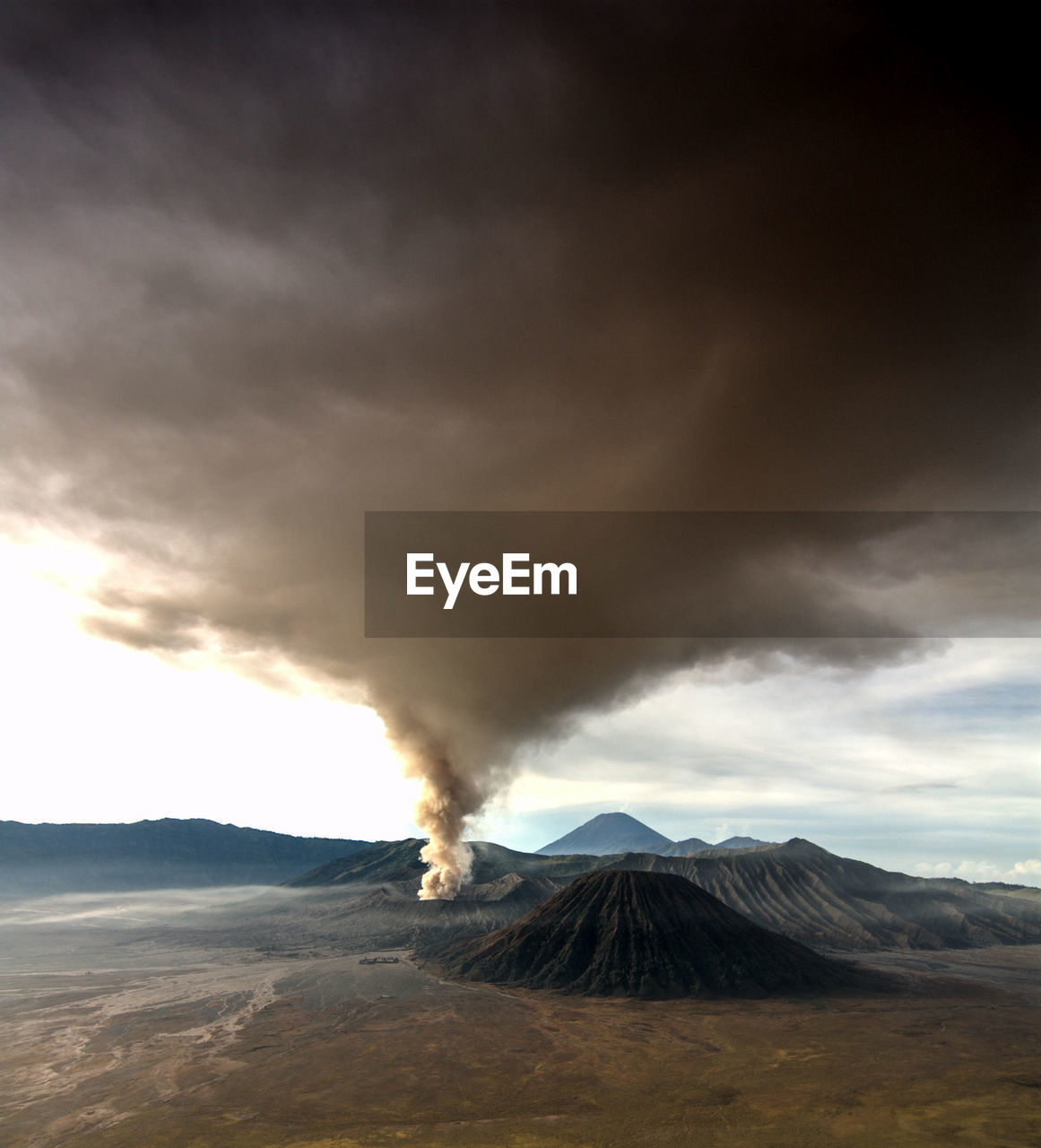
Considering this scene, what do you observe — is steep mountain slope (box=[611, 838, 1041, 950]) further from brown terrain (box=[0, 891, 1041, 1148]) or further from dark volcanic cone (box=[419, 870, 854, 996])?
brown terrain (box=[0, 891, 1041, 1148])

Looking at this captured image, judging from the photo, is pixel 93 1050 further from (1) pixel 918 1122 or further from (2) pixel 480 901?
(2) pixel 480 901

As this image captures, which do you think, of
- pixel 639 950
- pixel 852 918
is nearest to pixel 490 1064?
pixel 639 950

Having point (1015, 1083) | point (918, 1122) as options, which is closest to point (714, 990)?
point (1015, 1083)

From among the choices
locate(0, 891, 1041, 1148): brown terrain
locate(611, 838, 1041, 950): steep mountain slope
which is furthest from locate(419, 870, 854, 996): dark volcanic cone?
locate(611, 838, 1041, 950): steep mountain slope

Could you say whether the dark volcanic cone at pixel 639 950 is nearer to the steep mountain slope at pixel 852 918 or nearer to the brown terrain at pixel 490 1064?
the brown terrain at pixel 490 1064

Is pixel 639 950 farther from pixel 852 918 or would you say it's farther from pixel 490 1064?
pixel 852 918
